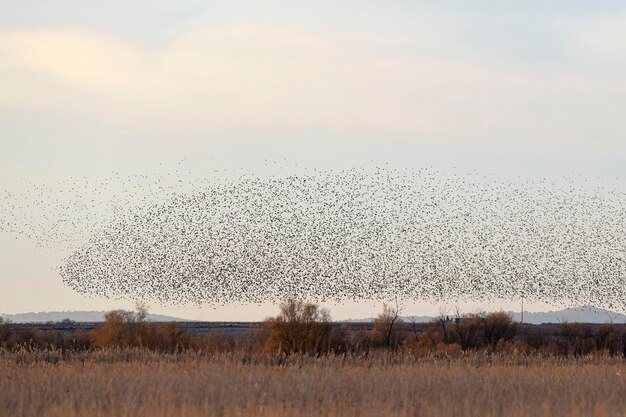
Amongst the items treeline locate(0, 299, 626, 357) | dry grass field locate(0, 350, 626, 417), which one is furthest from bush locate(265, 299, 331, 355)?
dry grass field locate(0, 350, 626, 417)

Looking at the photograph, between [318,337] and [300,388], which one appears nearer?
[300,388]

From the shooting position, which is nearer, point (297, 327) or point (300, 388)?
point (300, 388)

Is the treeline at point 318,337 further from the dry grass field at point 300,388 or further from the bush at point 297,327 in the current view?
the dry grass field at point 300,388

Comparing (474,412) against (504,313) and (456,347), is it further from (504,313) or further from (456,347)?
(504,313)

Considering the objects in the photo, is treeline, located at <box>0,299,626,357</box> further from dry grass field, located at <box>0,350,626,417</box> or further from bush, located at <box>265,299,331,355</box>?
dry grass field, located at <box>0,350,626,417</box>

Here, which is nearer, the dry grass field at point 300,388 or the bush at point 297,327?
the dry grass field at point 300,388

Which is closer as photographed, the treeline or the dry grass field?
the dry grass field

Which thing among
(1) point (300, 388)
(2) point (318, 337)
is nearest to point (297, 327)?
(2) point (318, 337)

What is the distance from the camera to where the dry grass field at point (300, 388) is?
51.9 ft

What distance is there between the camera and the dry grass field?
1581cm

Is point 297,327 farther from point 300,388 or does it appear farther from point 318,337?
point 300,388

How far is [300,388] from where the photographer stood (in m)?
17.9

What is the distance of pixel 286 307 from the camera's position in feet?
176

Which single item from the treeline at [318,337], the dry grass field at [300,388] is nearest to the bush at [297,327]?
the treeline at [318,337]
